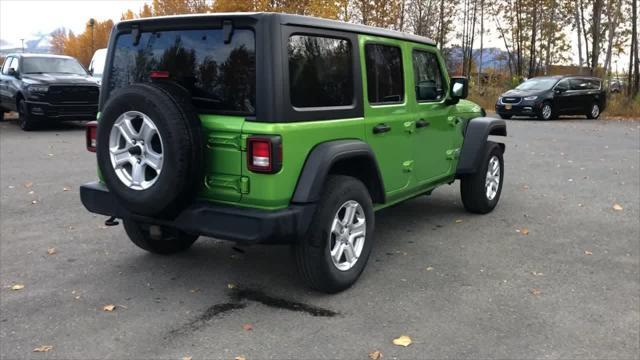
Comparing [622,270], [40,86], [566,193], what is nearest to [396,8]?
[40,86]

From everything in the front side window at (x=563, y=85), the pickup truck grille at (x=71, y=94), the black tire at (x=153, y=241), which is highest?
the front side window at (x=563, y=85)

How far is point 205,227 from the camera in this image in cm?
379

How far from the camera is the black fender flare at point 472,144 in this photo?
245 inches

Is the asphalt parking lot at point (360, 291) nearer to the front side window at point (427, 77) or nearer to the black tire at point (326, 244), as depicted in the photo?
the black tire at point (326, 244)

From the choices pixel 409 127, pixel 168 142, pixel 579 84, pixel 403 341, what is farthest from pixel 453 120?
pixel 579 84

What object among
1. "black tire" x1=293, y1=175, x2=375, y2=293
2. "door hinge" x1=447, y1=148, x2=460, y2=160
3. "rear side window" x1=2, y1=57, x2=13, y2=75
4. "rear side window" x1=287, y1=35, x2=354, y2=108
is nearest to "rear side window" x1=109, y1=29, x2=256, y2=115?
"rear side window" x1=287, y1=35, x2=354, y2=108

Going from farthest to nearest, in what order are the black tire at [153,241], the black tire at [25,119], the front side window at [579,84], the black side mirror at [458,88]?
the front side window at [579,84]
the black tire at [25,119]
the black side mirror at [458,88]
the black tire at [153,241]

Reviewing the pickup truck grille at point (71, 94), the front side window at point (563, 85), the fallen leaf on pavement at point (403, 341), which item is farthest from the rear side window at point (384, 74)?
the front side window at point (563, 85)

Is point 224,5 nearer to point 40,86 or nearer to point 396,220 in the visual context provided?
point 40,86

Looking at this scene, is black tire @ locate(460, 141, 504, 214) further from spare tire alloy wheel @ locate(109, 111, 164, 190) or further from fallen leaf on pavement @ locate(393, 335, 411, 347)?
spare tire alloy wheel @ locate(109, 111, 164, 190)

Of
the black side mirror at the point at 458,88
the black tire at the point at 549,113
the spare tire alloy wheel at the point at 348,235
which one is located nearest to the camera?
the spare tire alloy wheel at the point at 348,235

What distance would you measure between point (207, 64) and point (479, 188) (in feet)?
11.9

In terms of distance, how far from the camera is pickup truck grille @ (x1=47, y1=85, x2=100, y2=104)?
14266 mm

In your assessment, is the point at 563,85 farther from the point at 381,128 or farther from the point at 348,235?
the point at 348,235
